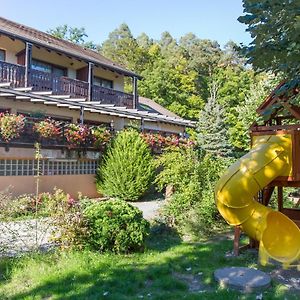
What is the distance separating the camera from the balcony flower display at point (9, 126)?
13.8 m

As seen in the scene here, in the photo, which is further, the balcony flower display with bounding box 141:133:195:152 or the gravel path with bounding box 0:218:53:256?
the balcony flower display with bounding box 141:133:195:152

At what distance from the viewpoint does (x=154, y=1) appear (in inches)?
472

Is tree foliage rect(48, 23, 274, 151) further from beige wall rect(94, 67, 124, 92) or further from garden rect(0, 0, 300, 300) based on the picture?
garden rect(0, 0, 300, 300)

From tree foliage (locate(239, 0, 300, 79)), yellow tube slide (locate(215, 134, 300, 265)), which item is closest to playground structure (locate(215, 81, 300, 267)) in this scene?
yellow tube slide (locate(215, 134, 300, 265))

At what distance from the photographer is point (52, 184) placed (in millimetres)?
16297

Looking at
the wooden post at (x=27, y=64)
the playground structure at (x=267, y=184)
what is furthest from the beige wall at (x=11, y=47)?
the playground structure at (x=267, y=184)

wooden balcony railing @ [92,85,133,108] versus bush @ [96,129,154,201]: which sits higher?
wooden balcony railing @ [92,85,133,108]

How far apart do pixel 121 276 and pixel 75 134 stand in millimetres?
10980

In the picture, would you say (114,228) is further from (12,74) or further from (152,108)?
(152,108)

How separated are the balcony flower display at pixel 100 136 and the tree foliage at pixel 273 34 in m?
12.8

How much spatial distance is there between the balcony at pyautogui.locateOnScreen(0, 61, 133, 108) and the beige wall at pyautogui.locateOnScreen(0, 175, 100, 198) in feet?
15.2

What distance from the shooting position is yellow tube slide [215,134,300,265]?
22.6ft

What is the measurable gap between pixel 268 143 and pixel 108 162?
10.6m

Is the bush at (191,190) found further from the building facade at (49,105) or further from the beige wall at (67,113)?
the beige wall at (67,113)
